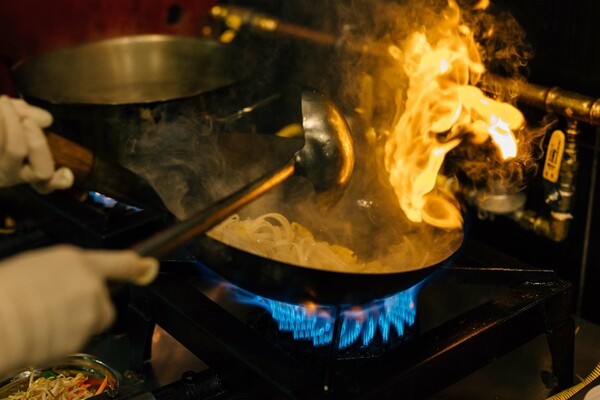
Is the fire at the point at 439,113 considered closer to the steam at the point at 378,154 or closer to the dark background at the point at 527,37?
the steam at the point at 378,154

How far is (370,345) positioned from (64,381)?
3.31 ft

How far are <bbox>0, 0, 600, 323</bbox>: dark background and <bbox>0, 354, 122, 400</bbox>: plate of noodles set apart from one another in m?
1.31

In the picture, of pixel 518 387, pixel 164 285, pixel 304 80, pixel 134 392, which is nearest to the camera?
pixel 134 392

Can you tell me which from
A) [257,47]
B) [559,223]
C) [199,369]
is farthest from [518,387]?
[257,47]

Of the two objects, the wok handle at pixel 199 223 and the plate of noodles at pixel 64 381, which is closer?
the wok handle at pixel 199 223

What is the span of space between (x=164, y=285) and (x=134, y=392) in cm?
38

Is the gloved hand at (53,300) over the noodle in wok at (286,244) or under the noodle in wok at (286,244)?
over

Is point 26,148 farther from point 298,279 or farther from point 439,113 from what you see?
point 439,113

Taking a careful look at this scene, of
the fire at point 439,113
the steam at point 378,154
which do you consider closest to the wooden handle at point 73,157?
the steam at point 378,154

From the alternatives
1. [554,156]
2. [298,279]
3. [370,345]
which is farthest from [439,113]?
[298,279]

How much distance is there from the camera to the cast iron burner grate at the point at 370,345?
1.75 m

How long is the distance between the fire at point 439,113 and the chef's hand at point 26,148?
120 cm

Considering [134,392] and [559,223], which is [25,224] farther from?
[559,223]

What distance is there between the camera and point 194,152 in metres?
2.39
